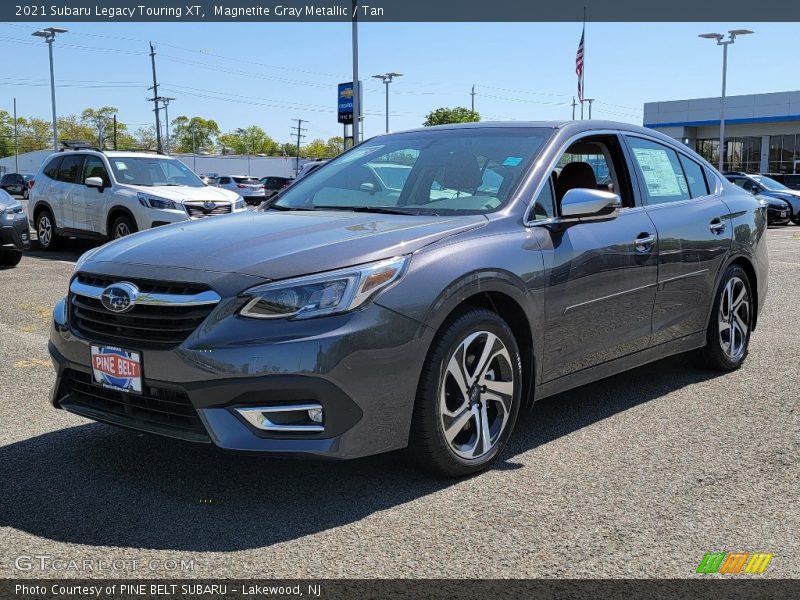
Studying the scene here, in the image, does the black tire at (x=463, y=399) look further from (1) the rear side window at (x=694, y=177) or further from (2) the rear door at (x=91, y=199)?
(2) the rear door at (x=91, y=199)

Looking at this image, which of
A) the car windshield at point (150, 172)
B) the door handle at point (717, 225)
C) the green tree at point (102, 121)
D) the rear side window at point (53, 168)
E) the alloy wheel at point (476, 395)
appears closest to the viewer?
the alloy wheel at point (476, 395)

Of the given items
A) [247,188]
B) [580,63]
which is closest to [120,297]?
[580,63]

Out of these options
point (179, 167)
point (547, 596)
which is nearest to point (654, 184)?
point (547, 596)

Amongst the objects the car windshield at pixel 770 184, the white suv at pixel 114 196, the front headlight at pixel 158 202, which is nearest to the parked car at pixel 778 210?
the car windshield at pixel 770 184

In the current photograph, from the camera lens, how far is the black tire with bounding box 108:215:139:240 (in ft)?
46.4

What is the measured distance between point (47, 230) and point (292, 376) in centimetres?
1396

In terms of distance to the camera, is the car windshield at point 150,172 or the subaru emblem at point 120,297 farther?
the car windshield at point 150,172

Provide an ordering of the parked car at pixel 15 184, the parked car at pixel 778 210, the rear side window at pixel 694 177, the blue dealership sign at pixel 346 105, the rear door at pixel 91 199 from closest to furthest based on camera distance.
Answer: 1. the rear side window at pixel 694 177
2. the rear door at pixel 91 199
3. the parked car at pixel 778 210
4. the blue dealership sign at pixel 346 105
5. the parked car at pixel 15 184

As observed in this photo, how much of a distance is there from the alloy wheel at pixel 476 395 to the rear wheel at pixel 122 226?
35.8 feet

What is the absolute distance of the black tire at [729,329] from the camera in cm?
597

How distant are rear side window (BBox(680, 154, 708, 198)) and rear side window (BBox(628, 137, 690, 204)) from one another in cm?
6

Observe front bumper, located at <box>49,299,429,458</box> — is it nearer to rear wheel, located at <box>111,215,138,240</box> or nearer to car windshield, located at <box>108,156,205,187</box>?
rear wheel, located at <box>111,215,138,240</box>

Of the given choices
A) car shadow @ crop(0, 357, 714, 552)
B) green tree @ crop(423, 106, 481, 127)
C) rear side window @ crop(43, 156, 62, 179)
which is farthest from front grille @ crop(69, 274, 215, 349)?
green tree @ crop(423, 106, 481, 127)

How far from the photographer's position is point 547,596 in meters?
2.94
